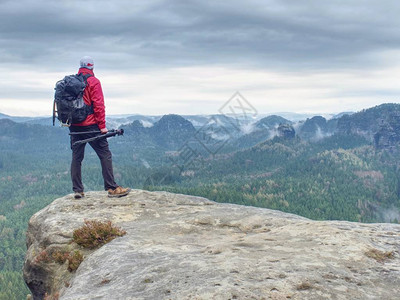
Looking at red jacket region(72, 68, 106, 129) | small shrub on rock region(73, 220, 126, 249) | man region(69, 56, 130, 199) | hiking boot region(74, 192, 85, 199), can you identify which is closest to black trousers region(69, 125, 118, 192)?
man region(69, 56, 130, 199)

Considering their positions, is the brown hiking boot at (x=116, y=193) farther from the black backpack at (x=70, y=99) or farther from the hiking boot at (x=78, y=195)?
the black backpack at (x=70, y=99)

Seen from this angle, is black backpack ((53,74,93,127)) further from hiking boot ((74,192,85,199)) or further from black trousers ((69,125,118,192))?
hiking boot ((74,192,85,199))

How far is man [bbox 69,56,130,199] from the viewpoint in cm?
1844

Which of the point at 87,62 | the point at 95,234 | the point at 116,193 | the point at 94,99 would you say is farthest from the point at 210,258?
the point at 87,62

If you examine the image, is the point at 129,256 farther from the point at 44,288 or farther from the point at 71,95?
the point at 71,95

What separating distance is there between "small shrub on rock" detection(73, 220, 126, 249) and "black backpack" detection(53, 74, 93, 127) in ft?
20.3

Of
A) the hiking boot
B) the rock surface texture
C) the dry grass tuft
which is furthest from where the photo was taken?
the hiking boot

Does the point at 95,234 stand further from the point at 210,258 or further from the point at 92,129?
the point at 92,129

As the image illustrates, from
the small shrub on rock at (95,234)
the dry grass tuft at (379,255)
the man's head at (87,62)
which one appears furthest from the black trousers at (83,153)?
the dry grass tuft at (379,255)

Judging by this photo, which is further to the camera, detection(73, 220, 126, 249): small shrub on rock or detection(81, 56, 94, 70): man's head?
detection(81, 56, 94, 70): man's head

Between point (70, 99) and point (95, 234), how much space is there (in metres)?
7.24

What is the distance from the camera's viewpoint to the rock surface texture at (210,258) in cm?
873

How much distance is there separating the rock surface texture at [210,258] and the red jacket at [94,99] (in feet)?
13.7

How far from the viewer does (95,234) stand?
45.9 ft
